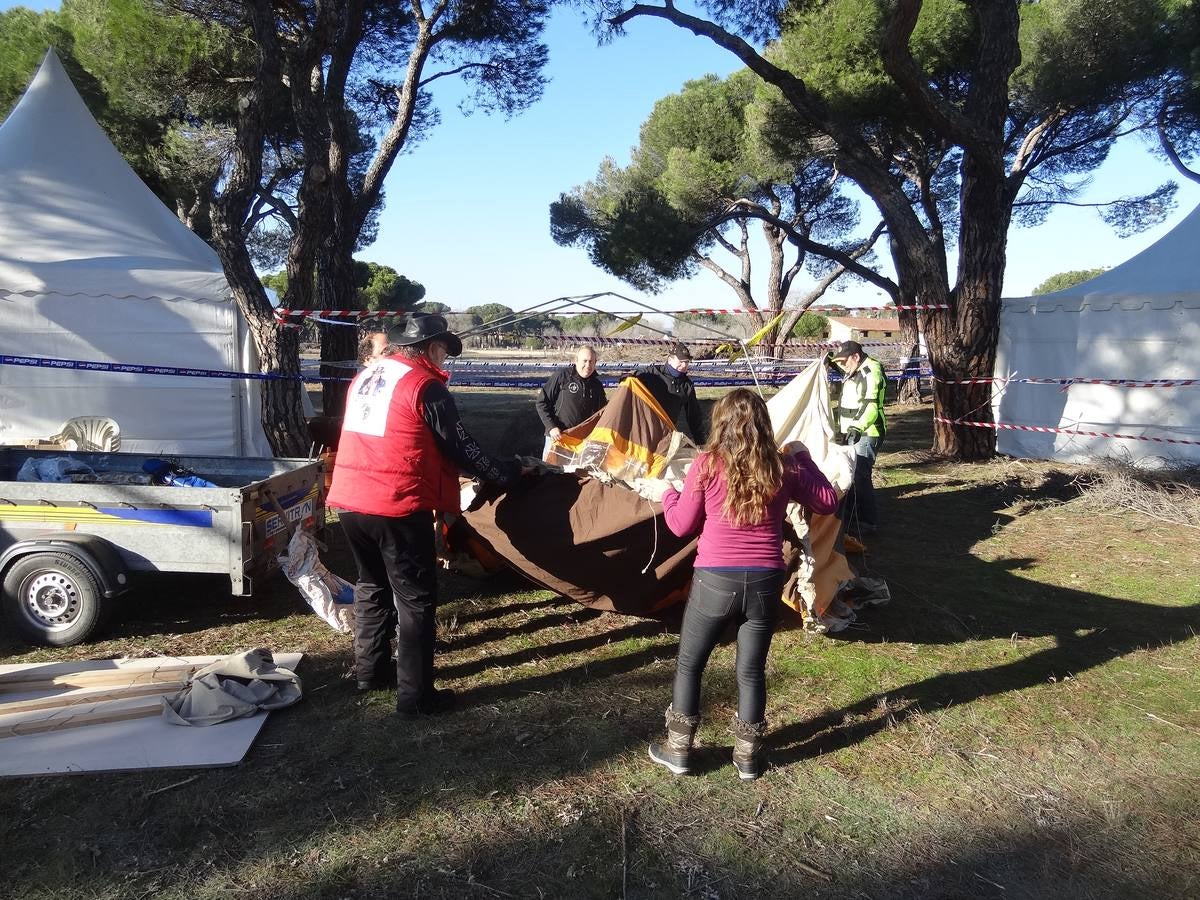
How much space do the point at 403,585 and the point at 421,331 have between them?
1171 mm

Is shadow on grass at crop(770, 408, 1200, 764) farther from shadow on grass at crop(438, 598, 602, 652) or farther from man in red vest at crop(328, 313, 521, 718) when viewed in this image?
man in red vest at crop(328, 313, 521, 718)

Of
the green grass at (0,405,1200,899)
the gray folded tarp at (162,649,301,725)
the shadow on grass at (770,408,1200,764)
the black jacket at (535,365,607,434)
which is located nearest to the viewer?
the green grass at (0,405,1200,899)

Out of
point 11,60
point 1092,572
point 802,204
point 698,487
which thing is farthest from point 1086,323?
point 11,60

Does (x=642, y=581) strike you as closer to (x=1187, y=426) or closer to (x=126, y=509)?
(x=126, y=509)

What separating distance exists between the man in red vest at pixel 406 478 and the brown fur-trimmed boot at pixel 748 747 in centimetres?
139

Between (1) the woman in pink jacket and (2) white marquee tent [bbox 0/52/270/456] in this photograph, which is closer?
(1) the woman in pink jacket

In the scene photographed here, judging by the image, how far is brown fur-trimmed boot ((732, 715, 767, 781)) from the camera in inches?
124

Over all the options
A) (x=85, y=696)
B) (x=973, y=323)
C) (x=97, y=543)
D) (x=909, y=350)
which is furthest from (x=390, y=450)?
(x=909, y=350)

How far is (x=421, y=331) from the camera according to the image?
3.66 m

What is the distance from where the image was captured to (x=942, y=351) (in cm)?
1041

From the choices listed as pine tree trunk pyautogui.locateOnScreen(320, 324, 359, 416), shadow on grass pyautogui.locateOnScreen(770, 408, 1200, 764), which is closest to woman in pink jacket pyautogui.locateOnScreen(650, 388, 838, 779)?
shadow on grass pyautogui.locateOnScreen(770, 408, 1200, 764)

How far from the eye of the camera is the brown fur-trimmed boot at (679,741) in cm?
318

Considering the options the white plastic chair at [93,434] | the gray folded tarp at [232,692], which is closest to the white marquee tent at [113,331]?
the white plastic chair at [93,434]

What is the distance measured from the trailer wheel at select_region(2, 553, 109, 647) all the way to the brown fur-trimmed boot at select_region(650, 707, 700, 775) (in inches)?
128
